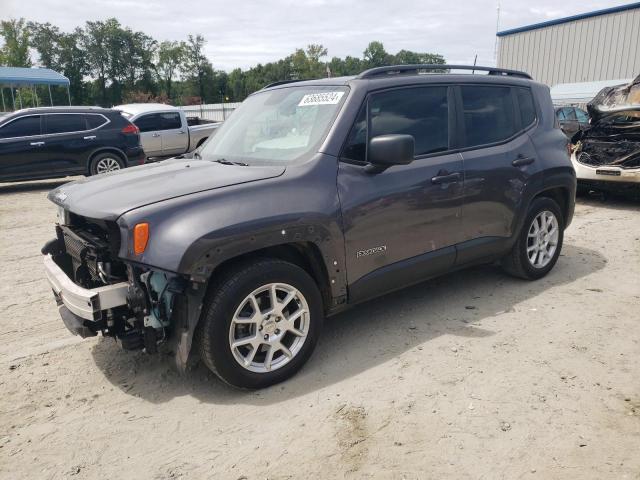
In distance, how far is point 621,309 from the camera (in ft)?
14.3

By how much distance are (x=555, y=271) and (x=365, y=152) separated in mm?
2891

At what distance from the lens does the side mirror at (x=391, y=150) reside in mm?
3364

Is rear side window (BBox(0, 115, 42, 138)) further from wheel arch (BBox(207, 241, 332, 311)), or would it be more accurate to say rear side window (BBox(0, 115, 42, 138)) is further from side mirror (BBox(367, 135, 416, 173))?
side mirror (BBox(367, 135, 416, 173))

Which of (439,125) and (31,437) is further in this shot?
(439,125)

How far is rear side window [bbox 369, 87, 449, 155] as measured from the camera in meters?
3.75

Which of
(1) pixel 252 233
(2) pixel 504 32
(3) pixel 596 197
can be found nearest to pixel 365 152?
(1) pixel 252 233

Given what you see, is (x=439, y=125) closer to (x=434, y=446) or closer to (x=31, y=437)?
(x=434, y=446)

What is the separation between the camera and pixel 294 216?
3.17m

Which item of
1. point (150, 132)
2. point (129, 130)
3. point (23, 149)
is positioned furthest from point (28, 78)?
point (23, 149)

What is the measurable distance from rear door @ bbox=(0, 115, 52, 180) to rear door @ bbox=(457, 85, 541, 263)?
32.3 feet

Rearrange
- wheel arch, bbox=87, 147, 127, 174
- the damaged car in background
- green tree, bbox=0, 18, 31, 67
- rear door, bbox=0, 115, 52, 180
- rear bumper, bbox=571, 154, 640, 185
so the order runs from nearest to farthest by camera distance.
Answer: rear bumper, bbox=571, 154, 640, 185
the damaged car in background
rear door, bbox=0, 115, 52, 180
wheel arch, bbox=87, 147, 127, 174
green tree, bbox=0, 18, 31, 67

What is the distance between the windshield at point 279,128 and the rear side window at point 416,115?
1.00ft

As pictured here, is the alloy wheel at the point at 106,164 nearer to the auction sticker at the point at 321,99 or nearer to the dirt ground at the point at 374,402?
the dirt ground at the point at 374,402

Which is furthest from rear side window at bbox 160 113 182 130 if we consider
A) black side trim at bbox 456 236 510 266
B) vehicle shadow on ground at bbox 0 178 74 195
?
black side trim at bbox 456 236 510 266
